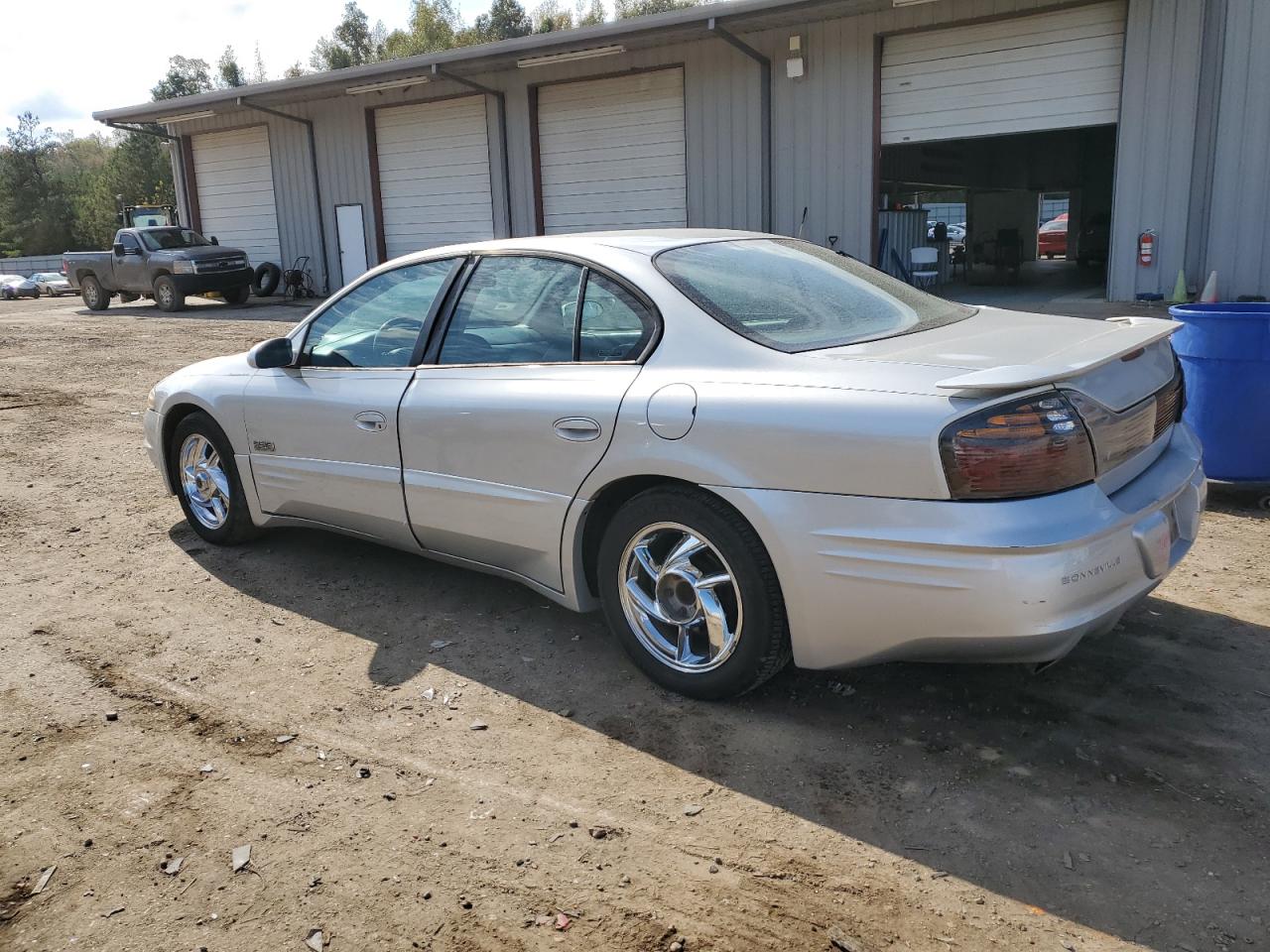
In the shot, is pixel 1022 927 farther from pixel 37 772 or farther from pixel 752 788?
pixel 37 772

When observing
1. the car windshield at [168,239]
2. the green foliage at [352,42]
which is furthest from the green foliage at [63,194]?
the car windshield at [168,239]

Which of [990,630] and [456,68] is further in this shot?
[456,68]

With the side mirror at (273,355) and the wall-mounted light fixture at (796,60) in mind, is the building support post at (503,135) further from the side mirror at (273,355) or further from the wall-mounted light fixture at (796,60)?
the side mirror at (273,355)

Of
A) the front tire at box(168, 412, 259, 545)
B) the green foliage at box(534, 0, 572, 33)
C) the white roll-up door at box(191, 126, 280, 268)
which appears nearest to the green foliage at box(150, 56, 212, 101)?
the green foliage at box(534, 0, 572, 33)

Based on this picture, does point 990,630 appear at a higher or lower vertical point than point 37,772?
higher

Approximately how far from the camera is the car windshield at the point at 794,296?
11.2ft

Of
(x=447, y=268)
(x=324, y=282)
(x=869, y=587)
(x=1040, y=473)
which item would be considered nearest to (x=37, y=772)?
(x=447, y=268)

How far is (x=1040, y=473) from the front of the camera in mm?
2783

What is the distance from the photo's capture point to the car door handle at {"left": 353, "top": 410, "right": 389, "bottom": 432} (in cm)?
420

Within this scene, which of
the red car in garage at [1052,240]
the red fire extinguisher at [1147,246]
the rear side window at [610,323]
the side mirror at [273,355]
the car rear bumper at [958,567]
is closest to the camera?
the car rear bumper at [958,567]

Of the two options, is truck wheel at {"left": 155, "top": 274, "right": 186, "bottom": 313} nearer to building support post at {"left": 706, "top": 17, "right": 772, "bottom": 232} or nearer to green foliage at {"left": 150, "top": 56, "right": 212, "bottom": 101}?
building support post at {"left": 706, "top": 17, "right": 772, "bottom": 232}

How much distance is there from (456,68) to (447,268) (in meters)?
15.5

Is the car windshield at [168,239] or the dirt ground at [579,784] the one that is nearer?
the dirt ground at [579,784]

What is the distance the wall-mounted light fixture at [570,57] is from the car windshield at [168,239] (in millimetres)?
8642
